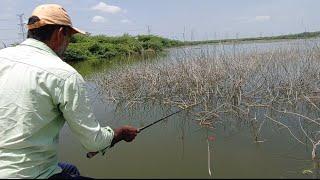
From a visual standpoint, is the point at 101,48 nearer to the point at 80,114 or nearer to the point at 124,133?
the point at 124,133

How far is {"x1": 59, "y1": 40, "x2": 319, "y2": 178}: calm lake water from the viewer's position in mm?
4758

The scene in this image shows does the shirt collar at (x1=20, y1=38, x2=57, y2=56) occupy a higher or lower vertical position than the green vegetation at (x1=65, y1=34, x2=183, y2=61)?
higher

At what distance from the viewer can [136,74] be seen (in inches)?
408

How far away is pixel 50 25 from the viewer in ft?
5.69

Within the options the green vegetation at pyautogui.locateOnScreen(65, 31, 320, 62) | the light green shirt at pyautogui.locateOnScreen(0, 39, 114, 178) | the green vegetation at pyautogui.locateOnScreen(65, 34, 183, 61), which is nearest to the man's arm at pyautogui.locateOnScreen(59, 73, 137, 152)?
the light green shirt at pyautogui.locateOnScreen(0, 39, 114, 178)

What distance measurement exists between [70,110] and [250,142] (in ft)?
15.1

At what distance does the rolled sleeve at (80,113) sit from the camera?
1.59 m

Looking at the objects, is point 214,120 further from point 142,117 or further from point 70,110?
point 70,110

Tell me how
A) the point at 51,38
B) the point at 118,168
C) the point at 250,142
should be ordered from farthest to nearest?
the point at 250,142
the point at 118,168
the point at 51,38

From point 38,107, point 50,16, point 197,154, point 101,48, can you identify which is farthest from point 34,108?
point 101,48

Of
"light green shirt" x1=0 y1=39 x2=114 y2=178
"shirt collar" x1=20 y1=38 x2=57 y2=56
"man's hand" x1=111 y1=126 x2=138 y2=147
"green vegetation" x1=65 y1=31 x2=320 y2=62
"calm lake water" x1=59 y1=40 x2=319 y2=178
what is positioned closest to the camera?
"light green shirt" x1=0 y1=39 x2=114 y2=178

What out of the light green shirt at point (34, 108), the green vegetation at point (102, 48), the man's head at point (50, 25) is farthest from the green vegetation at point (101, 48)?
the light green shirt at point (34, 108)

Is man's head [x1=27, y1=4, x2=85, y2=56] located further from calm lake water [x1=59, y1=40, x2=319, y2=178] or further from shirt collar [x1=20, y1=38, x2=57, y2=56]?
calm lake water [x1=59, y1=40, x2=319, y2=178]

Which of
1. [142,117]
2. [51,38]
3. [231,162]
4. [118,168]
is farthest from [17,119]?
[142,117]
